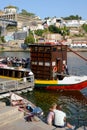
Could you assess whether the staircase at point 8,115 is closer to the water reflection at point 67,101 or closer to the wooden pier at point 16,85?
the water reflection at point 67,101

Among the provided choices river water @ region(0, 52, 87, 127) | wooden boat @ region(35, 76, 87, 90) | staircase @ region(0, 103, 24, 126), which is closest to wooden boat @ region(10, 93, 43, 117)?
staircase @ region(0, 103, 24, 126)

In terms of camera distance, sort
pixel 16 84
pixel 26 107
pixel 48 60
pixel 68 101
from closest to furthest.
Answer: pixel 26 107
pixel 68 101
pixel 16 84
pixel 48 60

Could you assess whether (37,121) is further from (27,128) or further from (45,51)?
(45,51)

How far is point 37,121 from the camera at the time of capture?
604 inches

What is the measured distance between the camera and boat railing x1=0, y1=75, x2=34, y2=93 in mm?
28956

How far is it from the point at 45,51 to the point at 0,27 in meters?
165

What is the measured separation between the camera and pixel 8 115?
15094 millimetres

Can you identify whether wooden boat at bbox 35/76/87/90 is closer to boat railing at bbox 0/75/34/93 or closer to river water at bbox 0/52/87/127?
river water at bbox 0/52/87/127

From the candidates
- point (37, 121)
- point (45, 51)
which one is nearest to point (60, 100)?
point (45, 51)

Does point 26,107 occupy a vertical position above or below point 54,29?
above

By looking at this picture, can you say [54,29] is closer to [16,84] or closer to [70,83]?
[70,83]

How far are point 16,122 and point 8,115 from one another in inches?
18.9

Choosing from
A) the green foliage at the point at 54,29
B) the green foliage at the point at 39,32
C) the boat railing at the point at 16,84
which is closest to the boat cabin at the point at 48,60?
the boat railing at the point at 16,84

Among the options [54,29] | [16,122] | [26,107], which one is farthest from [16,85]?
[54,29]
